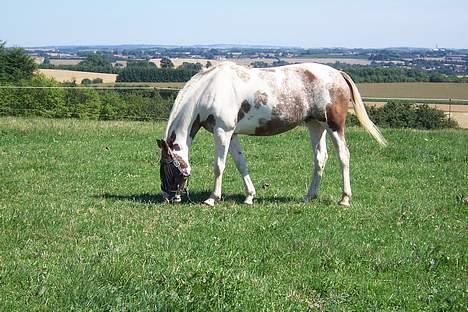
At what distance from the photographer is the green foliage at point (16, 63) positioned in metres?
53.9

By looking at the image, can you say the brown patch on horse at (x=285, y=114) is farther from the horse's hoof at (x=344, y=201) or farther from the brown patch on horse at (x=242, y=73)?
the horse's hoof at (x=344, y=201)

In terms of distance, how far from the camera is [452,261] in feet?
25.6

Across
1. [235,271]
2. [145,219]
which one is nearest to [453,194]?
[145,219]

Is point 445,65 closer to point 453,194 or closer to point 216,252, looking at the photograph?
point 453,194

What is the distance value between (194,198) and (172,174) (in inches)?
33.1

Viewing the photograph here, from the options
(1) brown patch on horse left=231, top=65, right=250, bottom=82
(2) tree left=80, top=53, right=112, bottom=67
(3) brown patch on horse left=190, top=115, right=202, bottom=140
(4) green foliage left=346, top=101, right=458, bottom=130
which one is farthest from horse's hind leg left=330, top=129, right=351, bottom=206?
(2) tree left=80, top=53, right=112, bottom=67

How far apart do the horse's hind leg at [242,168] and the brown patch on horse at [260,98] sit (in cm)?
81

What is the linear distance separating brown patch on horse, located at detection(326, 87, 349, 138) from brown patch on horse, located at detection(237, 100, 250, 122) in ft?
4.03

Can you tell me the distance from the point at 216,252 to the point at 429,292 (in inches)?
88.3

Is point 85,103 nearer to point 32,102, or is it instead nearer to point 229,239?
point 32,102

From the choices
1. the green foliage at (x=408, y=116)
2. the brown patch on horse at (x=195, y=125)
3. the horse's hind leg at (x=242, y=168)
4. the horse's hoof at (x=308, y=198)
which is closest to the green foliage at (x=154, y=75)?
the green foliage at (x=408, y=116)

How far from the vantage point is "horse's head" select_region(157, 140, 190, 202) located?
11055 mm

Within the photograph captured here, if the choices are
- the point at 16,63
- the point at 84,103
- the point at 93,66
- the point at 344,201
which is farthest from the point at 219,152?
the point at 93,66

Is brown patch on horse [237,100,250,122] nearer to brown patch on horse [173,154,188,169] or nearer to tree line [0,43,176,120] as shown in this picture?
brown patch on horse [173,154,188,169]
